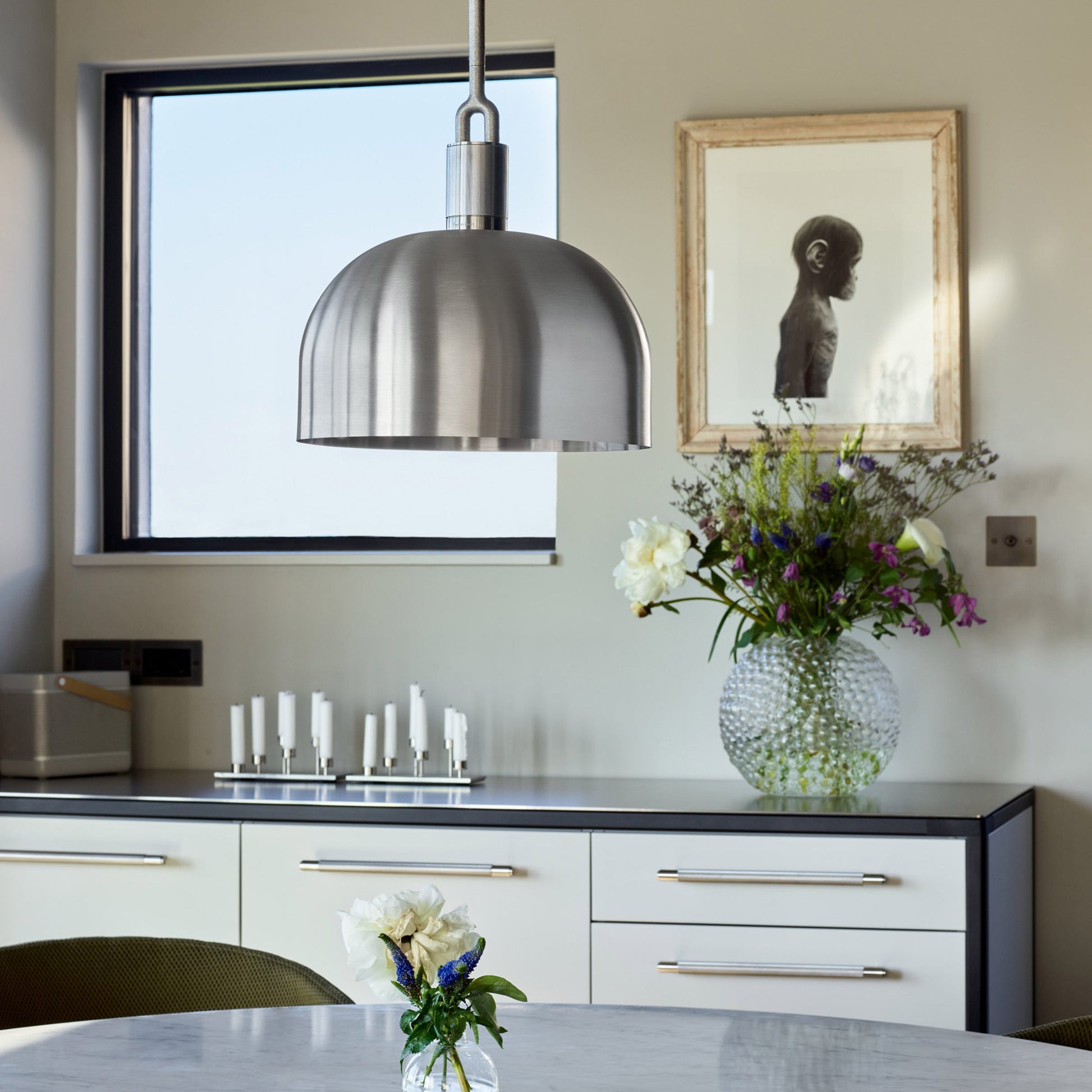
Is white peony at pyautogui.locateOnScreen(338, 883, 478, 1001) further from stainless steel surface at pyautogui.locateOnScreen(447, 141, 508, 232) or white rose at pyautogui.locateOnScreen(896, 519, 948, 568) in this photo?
white rose at pyautogui.locateOnScreen(896, 519, 948, 568)

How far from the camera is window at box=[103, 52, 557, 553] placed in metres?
3.17

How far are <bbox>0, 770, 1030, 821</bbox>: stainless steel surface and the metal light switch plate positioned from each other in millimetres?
457

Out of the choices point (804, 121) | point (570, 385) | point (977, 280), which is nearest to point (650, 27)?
point (804, 121)

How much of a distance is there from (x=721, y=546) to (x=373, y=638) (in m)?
0.84

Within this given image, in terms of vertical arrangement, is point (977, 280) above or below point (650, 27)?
below

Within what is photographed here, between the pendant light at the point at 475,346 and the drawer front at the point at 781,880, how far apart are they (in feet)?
4.60

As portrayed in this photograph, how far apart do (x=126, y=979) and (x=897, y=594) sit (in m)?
1.50

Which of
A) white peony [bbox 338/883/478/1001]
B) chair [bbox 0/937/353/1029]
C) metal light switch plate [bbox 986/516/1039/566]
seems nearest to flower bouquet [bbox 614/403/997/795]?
metal light switch plate [bbox 986/516/1039/566]

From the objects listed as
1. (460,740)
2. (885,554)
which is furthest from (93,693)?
(885,554)

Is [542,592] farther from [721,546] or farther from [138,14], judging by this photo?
[138,14]

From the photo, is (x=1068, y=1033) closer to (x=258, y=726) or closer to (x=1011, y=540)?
(x=1011, y=540)

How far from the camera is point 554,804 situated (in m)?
2.52

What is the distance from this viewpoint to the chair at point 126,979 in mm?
1767

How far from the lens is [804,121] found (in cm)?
291
